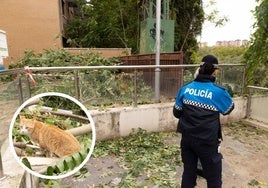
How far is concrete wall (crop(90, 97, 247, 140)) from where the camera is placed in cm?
431

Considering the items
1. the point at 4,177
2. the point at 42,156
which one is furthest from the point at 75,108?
the point at 4,177

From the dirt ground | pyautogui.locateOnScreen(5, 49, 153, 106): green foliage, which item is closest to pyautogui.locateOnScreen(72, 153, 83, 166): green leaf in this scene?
the dirt ground

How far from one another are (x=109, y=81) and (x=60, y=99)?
114 inches

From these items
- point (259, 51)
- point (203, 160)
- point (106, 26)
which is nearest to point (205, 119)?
point (203, 160)

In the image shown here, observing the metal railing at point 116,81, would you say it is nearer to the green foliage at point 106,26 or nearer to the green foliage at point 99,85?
the green foliage at point 99,85

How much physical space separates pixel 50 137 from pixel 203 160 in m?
1.76

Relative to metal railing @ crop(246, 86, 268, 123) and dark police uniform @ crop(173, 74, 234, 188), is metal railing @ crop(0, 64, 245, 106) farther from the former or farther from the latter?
dark police uniform @ crop(173, 74, 234, 188)

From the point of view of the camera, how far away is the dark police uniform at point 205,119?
2.35 m

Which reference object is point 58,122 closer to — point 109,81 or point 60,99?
point 60,99

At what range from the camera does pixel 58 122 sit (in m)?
1.30

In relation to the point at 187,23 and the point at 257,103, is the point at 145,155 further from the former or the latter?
the point at 187,23

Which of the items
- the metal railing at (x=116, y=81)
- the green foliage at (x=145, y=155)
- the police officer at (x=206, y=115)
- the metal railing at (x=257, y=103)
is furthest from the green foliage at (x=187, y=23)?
the police officer at (x=206, y=115)

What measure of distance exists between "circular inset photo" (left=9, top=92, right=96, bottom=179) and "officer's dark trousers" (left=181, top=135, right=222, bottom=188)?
1.49m

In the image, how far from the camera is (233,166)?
3.57 meters
